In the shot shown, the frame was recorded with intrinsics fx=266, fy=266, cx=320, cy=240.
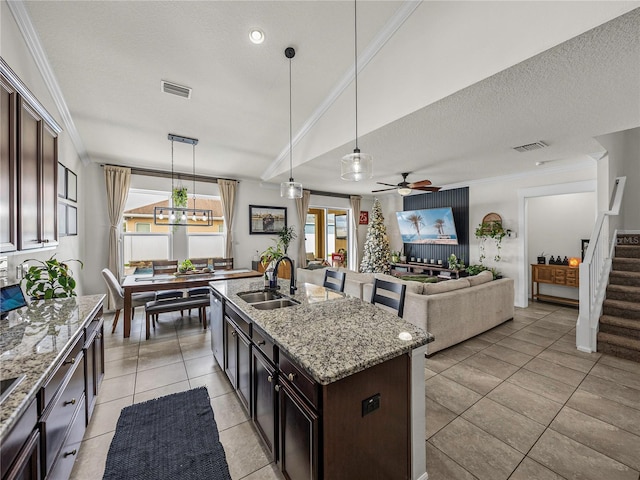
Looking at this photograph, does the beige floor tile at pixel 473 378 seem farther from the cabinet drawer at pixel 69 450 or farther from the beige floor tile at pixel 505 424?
the cabinet drawer at pixel 69 450

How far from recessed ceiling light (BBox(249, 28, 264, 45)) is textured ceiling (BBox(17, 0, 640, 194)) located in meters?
0.05

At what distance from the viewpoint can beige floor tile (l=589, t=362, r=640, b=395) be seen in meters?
2.59

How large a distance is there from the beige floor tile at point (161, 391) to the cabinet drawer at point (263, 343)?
1351mm

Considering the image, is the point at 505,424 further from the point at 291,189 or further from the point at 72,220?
the point at 72,220

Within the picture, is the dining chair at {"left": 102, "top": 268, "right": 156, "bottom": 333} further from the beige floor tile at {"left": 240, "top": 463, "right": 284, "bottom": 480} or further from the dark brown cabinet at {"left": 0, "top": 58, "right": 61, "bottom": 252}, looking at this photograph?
the beige floor tile at {"left": 240, "top": 463, "right": 284, "bottom": 480}

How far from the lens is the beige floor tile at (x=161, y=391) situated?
241 cm

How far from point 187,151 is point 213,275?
2.18 meters

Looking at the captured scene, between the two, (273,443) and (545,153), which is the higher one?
(545,153)

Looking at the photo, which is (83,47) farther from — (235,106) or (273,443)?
(273,443)

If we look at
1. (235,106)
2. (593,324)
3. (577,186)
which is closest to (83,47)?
(235,106)

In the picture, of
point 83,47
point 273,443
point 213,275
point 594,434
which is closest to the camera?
point 273,443

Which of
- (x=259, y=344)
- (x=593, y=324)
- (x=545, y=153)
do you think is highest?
(x=545, y=153)

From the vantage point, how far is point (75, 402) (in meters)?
1.61

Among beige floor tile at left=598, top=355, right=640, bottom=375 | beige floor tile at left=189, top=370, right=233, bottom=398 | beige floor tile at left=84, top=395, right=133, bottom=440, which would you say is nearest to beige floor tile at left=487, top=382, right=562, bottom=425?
beige floor tile at left=598, top=355, right=640, bottom=375
